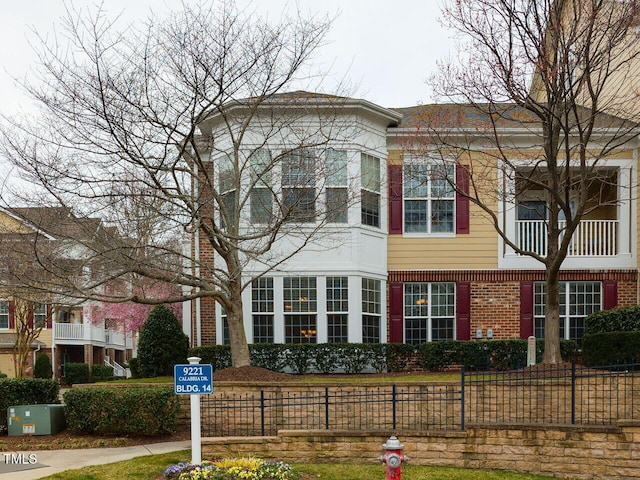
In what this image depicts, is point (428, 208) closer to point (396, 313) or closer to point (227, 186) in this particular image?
point (396, 313)

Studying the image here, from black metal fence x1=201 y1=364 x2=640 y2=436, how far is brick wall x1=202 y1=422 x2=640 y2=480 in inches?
16.1

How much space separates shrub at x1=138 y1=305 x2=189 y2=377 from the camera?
18.2 meters

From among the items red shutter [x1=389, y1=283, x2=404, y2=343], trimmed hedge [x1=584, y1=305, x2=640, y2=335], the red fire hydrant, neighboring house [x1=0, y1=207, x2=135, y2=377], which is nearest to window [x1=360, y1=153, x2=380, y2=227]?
red shutter [x1=389, y1=283, x2=404, y2=343]

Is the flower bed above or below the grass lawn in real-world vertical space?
above

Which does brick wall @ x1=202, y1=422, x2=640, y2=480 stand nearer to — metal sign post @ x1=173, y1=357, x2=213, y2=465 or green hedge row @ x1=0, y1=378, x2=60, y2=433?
metal sign post @ x1=173, y1=357, x2=213, y2=465

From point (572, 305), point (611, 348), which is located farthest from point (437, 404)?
point (572, 305)

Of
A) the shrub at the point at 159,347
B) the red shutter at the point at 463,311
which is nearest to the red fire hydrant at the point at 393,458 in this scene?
the shrub at the point at 159,347

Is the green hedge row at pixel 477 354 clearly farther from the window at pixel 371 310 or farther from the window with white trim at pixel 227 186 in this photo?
the window with white trim at pixel 227 186

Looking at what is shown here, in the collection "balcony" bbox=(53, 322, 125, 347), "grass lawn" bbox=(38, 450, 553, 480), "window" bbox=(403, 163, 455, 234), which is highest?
"window" bbox=(403, 163, 455, 234)

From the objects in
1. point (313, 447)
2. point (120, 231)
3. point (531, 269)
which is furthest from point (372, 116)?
point (313, 447)

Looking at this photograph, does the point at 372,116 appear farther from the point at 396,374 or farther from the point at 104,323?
the point at 104,323

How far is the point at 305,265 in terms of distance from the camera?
18.8m

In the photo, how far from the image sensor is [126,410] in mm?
13344

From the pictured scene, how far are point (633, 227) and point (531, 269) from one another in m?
2.85
